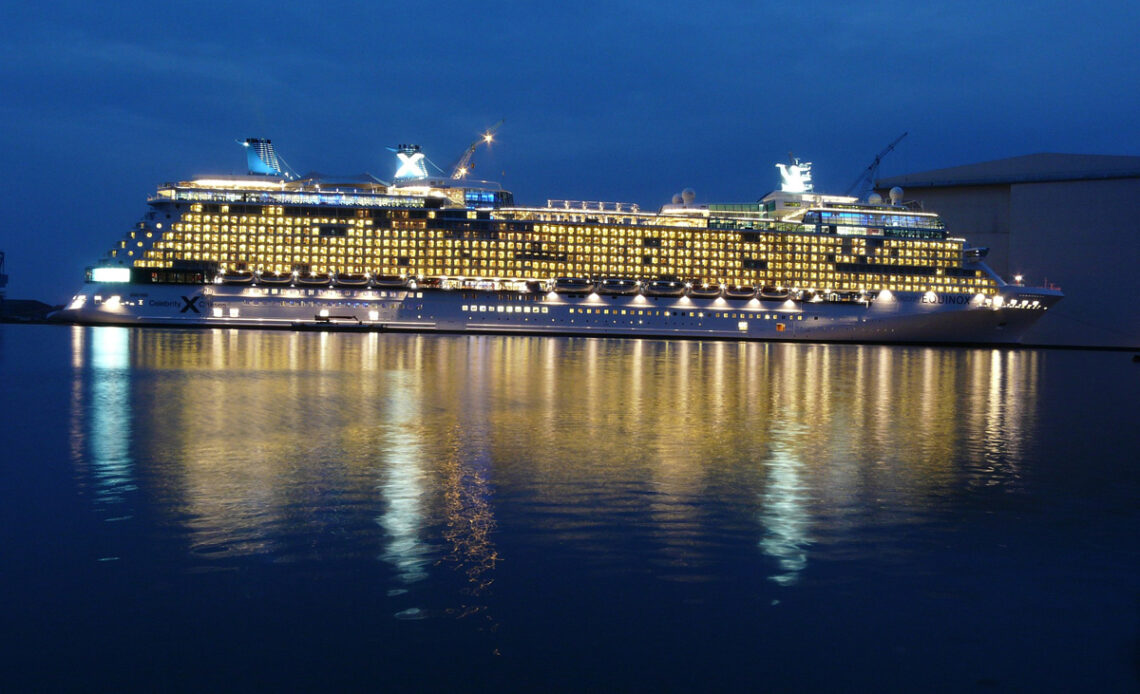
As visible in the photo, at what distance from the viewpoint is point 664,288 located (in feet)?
210

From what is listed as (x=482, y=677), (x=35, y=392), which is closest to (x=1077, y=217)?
(x=35, y=392)

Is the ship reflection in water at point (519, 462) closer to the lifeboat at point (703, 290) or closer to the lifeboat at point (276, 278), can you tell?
the lifeboat at point (276, 278)

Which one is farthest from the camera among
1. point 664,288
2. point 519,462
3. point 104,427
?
point 664,288

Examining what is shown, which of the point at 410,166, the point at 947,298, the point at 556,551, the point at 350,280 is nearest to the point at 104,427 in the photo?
the point at 556,551

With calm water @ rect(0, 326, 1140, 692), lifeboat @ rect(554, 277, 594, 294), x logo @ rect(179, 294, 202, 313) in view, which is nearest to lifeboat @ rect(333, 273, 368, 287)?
x logo @ rect(179, 294, 202, 313)

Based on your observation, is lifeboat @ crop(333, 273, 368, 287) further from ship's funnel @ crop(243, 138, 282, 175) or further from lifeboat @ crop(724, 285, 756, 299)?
lifeboat @ crop(724, 285, 756, 299)

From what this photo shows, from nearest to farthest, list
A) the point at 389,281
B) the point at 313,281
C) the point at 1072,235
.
A: the point at 313,281, the point at 389,281, the point at 1072,235

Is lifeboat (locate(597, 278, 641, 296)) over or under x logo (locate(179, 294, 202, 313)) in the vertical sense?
over

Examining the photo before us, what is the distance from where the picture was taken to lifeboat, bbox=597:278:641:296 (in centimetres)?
6269

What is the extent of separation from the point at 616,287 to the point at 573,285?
9.82 feet

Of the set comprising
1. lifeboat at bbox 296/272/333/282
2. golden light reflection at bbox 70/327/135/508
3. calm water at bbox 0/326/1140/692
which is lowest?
calm water at bbox 0/326/1140/692

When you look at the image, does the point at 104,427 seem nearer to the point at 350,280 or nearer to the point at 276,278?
the point at 350,280

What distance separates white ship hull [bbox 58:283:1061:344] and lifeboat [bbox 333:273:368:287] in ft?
1.58

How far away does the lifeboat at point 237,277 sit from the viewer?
200 feet
